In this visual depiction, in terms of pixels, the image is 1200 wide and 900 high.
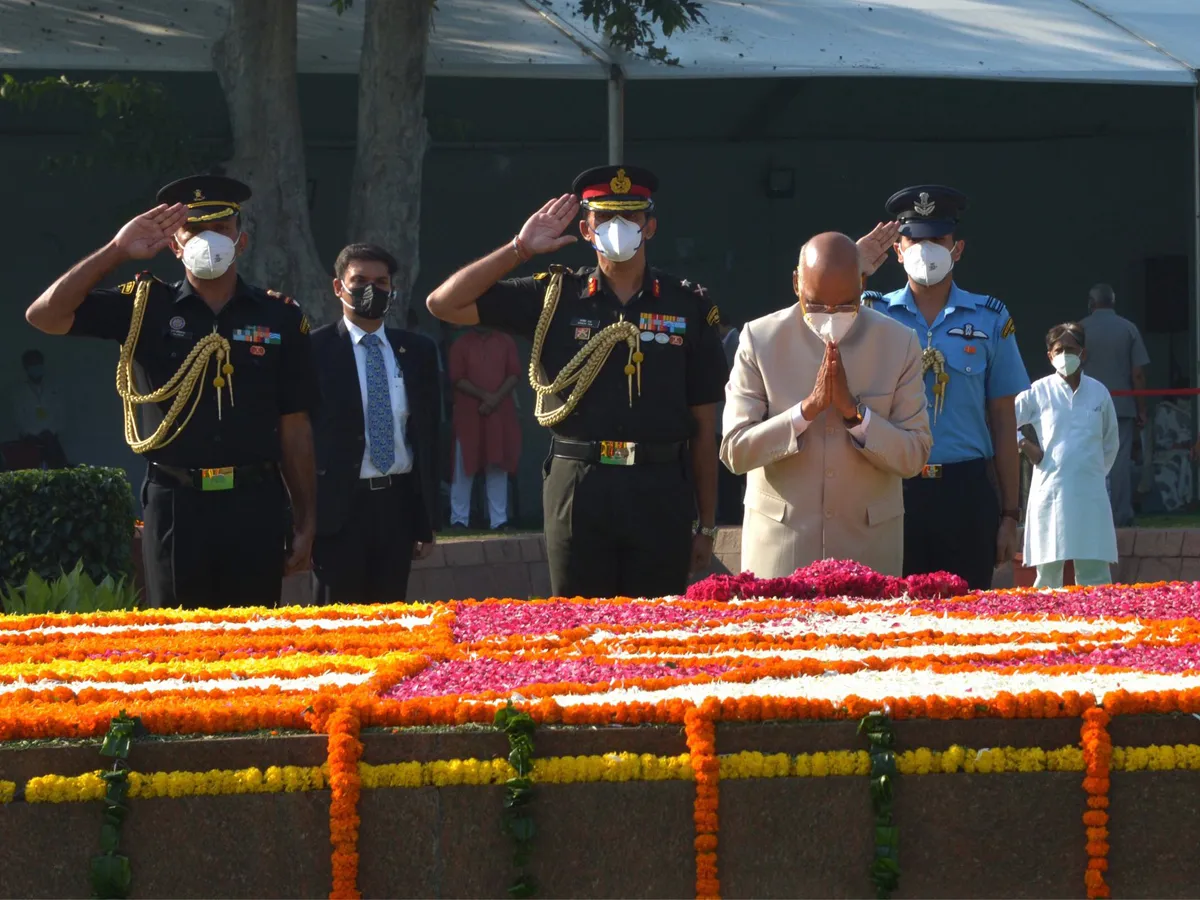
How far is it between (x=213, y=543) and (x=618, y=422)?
4.24 ft

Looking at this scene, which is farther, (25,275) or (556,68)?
(25,275)

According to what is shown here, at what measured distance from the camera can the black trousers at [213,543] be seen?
5.48 meters

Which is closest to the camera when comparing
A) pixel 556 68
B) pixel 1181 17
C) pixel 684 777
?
pixel 684 777

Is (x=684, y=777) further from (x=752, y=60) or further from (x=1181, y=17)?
(x=1181, y=17)

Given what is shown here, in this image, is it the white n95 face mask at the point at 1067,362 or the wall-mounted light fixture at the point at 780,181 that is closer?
the white n95 face mask at the point at 1067,362

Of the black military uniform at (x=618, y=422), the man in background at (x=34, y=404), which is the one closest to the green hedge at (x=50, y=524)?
the black military uniform at (x=618, y=422)

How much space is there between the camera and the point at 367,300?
6.59 meters

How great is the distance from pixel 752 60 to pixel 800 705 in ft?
31.5

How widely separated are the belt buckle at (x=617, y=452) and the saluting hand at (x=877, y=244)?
3.16 ft

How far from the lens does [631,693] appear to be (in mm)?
3314

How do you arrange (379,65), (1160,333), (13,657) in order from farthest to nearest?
1. (1160,333)
2. (379,65)
3. (13,657)

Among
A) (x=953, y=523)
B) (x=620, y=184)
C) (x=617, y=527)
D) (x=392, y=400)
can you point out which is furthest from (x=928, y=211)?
(x=392, y=400)

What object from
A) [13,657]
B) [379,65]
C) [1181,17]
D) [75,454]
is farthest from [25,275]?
[13,657]

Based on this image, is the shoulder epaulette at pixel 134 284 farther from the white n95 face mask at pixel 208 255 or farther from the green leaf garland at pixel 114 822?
the green leaf garland at pixel 114 822
